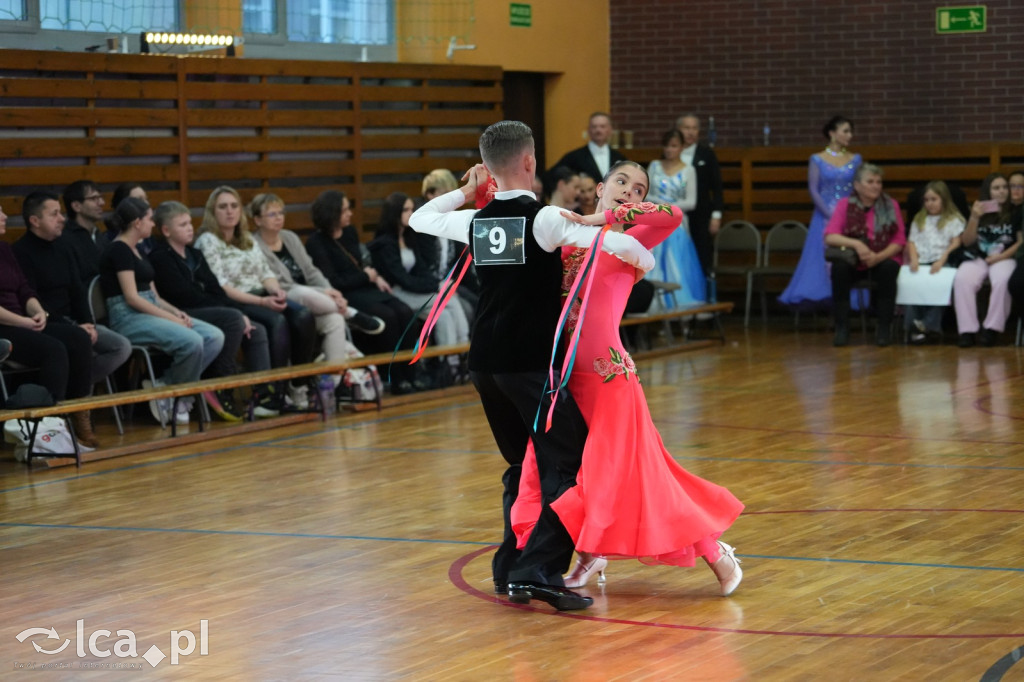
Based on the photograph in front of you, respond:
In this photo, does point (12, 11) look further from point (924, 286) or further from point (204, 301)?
point (924, 286)

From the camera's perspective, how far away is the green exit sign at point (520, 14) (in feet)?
41.9

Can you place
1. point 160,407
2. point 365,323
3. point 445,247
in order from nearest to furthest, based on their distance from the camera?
point 160,407, point 365,323, point 445,247

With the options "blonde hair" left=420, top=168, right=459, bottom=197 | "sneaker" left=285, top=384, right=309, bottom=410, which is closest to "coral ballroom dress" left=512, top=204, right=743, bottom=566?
"sneaker" left=285, top=384, right=309, bottom=410

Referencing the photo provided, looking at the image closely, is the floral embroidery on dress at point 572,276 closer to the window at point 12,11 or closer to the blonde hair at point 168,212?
the blonde hair at point 168,212

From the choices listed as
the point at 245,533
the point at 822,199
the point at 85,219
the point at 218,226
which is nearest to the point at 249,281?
the point at 218,226

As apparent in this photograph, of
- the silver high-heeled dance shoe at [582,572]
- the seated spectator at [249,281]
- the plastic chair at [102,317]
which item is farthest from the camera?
the seated spectator at [249,281]

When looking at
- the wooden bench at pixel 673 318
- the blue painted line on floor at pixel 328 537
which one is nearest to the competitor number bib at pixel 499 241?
the blue painted line on floor at pixel 328 537

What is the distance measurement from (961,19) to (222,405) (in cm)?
784

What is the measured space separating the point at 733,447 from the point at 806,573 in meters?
2.51

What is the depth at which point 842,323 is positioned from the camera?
→ 11484 mm

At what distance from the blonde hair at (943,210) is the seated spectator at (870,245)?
15 centimetres

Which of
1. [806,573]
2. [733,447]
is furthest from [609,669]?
[733,447]

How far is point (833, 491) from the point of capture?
6.11 m

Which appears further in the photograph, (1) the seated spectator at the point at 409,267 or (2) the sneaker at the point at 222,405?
(1) the seated spectator at the point at 409,267
